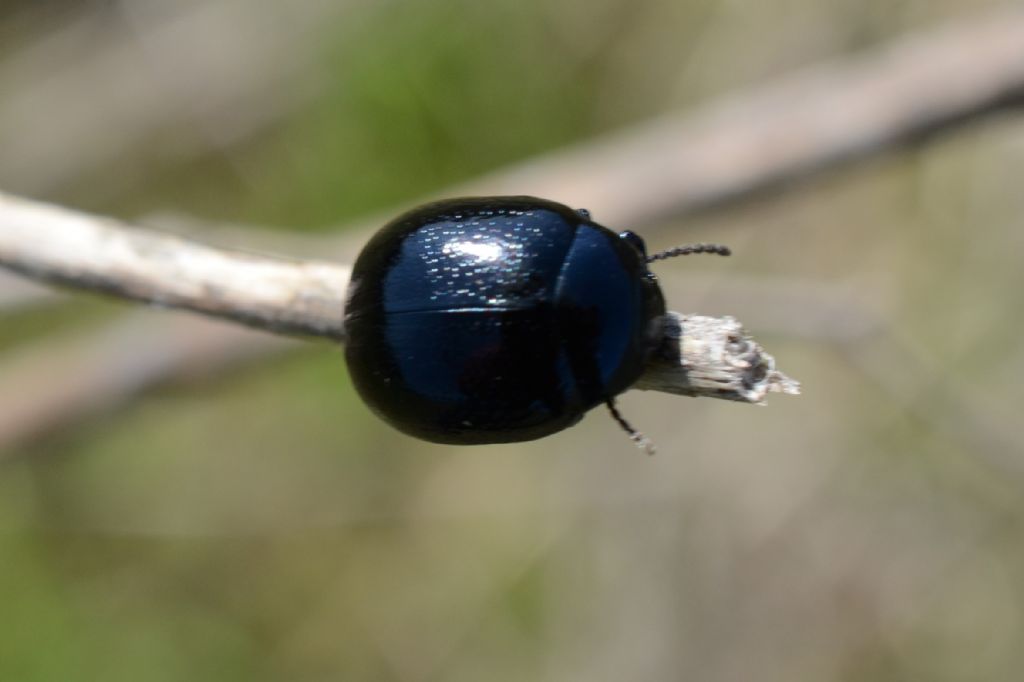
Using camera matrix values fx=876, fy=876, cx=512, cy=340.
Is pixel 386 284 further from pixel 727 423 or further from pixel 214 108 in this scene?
pixel 214 108

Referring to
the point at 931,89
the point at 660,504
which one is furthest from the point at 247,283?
the point at 660,504

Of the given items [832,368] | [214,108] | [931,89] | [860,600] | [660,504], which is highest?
[931,89]

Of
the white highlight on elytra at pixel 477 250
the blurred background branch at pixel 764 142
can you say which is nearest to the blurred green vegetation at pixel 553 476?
the blurred background branch at pixel 764 142

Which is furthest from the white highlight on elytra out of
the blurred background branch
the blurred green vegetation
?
the blurred green vegetation

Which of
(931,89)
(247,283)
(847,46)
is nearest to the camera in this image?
(247,283)

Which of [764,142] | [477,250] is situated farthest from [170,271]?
[764,142]

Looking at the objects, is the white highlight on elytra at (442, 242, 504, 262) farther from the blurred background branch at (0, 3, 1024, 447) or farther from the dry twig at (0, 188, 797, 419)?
the blurred background branch at (0, 3, 1024, 447)
